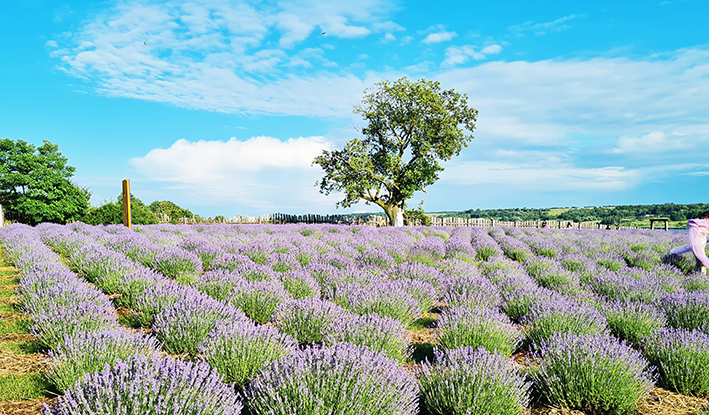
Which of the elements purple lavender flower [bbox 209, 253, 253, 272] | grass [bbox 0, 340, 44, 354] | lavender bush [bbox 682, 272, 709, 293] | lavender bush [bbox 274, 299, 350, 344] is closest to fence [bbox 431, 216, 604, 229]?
lavender bush [bbox 682, 272, 709, 293]

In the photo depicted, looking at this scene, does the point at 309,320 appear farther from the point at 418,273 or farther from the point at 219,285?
the point at 418,273

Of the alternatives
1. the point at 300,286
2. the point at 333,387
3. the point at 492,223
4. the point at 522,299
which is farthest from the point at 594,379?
the point at 492,223

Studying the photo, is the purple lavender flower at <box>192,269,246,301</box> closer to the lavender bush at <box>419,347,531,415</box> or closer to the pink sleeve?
the lavender bush at <box>419,347,531,415</box>

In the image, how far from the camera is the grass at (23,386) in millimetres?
2949

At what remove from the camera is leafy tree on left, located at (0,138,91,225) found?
3359cm

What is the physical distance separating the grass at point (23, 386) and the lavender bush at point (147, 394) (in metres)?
1.22

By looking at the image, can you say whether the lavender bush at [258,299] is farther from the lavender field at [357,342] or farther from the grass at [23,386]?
the grass at [23,386]

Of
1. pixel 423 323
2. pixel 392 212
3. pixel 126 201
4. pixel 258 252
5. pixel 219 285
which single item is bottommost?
pixel 423 323

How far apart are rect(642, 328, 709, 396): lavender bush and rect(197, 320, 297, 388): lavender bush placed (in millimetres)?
3041

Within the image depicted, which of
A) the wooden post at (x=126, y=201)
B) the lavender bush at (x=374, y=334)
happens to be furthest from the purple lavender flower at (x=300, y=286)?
the wooden post at (x=126, y=201)

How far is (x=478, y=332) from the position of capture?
140 inches

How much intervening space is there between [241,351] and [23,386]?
173cm

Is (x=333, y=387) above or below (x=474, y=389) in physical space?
above

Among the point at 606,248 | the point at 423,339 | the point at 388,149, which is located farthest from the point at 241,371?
the point at 388,149
